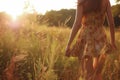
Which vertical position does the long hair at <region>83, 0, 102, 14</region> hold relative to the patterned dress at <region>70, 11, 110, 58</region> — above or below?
above

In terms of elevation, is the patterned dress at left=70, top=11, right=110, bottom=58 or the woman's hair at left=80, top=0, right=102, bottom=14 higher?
the woman's hair at left=80, top=0, right=102, bottom=14

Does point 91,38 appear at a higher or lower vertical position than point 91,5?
lower

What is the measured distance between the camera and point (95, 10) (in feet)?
13.4

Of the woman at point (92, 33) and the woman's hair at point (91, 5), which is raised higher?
the woman's hair at point (91, 5)

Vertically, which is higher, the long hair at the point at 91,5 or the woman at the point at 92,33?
the long hair at the point at 91,5

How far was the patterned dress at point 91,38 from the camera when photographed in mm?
3984

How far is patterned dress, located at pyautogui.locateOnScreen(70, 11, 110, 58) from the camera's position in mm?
3984

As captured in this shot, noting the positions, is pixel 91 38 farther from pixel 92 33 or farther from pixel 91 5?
pixel 91 5

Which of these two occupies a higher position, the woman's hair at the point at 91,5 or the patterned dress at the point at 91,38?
the woman's hair at the point at 91,5

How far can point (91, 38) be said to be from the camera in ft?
13.3

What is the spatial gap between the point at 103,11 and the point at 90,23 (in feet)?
0.72

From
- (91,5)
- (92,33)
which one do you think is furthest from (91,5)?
(92,33)

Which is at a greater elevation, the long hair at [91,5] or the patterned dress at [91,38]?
the long hair at [91,5]

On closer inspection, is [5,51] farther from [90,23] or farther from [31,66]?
[90,23]
